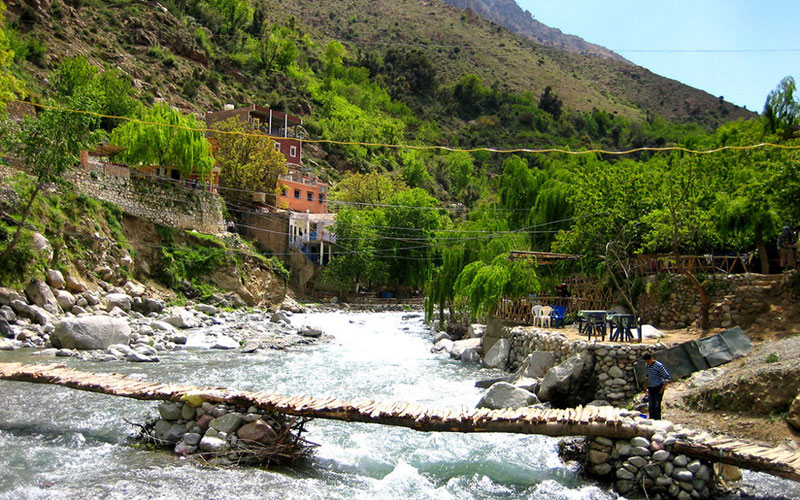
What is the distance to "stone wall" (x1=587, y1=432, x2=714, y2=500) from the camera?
7.59 meters

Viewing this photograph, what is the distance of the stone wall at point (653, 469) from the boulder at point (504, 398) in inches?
132

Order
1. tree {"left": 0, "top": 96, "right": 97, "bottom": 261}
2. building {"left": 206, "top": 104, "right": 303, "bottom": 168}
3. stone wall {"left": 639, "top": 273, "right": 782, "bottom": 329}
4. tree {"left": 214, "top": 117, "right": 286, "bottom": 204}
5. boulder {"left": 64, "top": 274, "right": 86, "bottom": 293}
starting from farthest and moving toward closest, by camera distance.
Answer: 1. building {"left": 206, "top": 104, "right": 303, "bottom": 168}
2. tree {"left": 214, "top": 117, "right": 286, "bottom": 204}
3. boulder {"left": 64, "top": 274, "right": 86, "bottom": 293}
4. tree {"left": 0, "top": 96, "right": 97, "bottom": 261}
5. stone wall {"left": 639, "top": 273, "right": 782, "bottom": 329}

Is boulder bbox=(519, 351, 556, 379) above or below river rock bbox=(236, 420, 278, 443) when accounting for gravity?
below

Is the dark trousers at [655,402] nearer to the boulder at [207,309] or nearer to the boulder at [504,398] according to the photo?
the boulder at [504,398]

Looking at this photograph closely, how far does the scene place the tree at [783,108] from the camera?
19094mm

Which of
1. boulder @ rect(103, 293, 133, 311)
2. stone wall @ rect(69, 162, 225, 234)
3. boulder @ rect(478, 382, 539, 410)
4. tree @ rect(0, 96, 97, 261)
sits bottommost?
boulder @ rect(103, 293, 133, 311)

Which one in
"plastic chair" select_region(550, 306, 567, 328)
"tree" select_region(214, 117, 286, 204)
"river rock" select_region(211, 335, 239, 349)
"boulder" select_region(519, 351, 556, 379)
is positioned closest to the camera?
"boulder" select_region(519, 351, 556, 379)

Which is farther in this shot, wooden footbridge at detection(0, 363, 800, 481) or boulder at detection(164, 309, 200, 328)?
boulder at detection(164, 309, 200, 328)

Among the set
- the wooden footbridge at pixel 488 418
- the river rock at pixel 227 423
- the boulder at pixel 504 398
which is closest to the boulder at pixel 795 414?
the wooden footbridge at pixel 488 418

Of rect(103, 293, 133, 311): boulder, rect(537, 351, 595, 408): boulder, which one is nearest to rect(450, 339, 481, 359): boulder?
rect(537, 351, 595, 408): boulder

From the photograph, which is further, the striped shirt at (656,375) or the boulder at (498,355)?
the boulder at (498,355)

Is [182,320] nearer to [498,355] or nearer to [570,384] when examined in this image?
[498,355]

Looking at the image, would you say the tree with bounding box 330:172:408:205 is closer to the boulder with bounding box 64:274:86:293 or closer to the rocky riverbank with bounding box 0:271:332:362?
the rocky riverbank with bounding box 0:271:332:362

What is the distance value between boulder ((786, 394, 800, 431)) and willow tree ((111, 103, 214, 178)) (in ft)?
102
